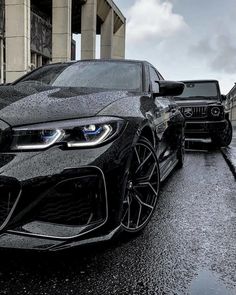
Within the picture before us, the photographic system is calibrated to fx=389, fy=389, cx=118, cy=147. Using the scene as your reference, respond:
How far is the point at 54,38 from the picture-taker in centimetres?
1753

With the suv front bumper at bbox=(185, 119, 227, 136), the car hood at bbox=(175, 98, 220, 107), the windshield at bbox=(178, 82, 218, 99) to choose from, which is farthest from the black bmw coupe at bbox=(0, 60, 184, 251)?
the windshield at bbox=(178, 82, 218, 99)

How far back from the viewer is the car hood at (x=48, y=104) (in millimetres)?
2301

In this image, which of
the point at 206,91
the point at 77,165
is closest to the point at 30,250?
the point at 77,165

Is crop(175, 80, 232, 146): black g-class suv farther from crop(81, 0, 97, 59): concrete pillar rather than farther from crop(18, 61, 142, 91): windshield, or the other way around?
crop(81, 0, 97, 59): concrete pillar

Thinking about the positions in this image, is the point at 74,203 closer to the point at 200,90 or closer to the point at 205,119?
the point at 205,119

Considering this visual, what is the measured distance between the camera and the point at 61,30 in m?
17.4

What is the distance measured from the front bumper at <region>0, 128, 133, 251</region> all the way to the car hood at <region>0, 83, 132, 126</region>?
9.5 inches

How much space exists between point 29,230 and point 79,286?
→ 0.44 m

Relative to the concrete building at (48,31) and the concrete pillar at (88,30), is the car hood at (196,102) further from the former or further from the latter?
the concrete pillar at (88,30)

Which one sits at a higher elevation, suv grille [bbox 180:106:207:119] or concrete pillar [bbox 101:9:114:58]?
concrete pillar [bbox 101:9:114:58]

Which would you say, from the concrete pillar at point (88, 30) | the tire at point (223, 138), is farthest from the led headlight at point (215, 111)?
the concrete pillar at point (88, 30)

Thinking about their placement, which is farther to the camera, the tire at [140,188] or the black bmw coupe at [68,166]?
the tire at [140,188]

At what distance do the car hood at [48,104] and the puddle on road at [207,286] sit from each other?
117cm

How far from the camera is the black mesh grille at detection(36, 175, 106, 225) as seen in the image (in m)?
2.11
